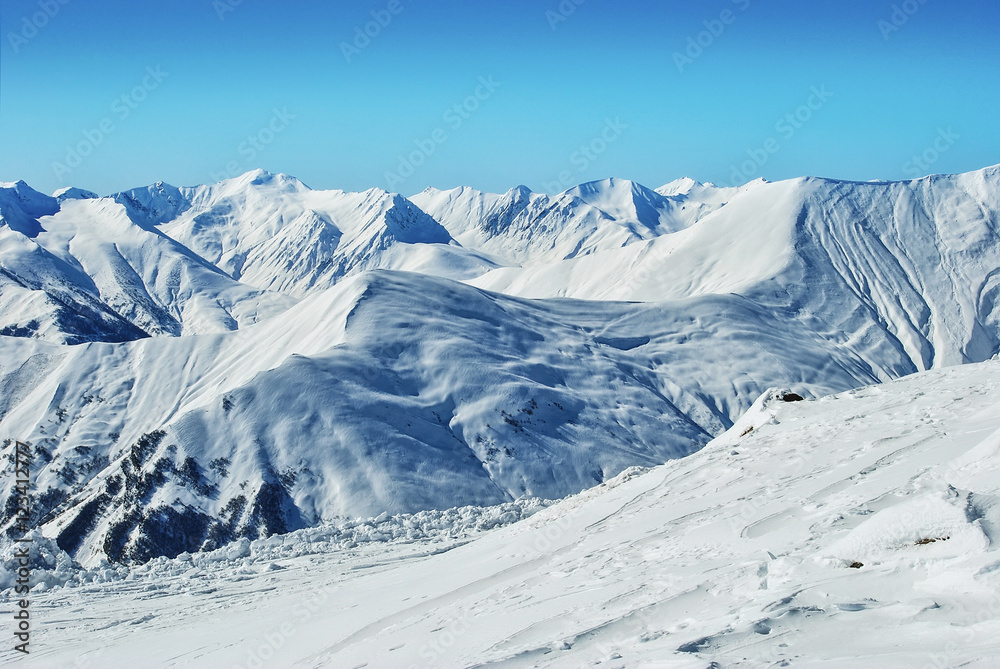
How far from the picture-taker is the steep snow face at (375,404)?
36438 mm

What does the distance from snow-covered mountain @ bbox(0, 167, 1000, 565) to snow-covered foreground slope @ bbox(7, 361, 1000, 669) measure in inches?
534

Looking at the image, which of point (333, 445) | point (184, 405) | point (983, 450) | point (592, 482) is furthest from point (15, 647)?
point (184, 405)

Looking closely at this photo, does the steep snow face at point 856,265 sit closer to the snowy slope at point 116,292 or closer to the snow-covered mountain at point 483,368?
the snow-covered mountain at point 483,368

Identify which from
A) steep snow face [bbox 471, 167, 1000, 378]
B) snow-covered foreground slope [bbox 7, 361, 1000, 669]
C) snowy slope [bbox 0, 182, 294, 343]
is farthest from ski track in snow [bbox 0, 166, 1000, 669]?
snowy slope [bbox 0, 182, 294, 343]

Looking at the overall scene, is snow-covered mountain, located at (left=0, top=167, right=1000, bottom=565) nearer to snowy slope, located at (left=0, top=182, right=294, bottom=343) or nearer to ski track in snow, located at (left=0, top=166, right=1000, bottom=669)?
ski track in snow, located at (left=0, top=166, right=1000, bottom=669)

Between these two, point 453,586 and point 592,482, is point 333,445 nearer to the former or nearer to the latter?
point 592,482

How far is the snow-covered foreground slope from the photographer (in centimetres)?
867

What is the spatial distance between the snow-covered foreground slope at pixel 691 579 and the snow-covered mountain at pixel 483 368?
13.6m

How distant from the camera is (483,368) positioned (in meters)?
50.8

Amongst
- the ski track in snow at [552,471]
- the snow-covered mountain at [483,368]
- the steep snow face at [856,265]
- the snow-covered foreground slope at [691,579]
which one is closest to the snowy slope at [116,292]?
the snow-covered mountain at [483,368]

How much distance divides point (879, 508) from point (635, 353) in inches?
2096

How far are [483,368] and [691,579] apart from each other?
39.9m

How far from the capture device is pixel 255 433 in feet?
131

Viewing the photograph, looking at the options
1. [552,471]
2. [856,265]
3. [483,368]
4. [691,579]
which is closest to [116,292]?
[856,265]
